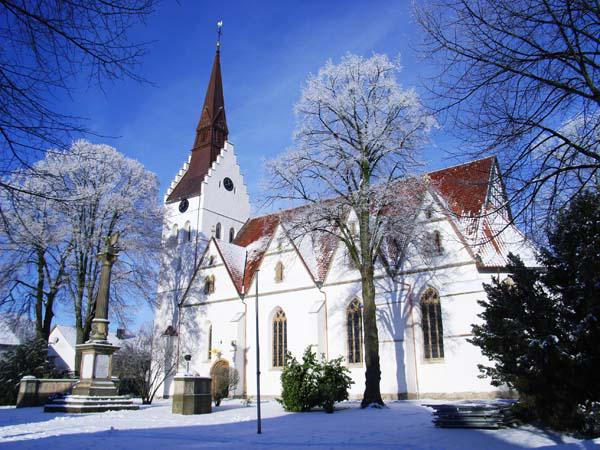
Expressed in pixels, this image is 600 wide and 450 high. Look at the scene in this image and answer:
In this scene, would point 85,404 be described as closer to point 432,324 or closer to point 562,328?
point 432,324

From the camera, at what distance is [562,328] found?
361 inches

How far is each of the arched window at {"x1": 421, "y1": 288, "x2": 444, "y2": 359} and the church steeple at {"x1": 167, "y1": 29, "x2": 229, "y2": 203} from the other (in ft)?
63.7

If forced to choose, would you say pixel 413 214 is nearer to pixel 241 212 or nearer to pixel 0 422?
pixel 0 422

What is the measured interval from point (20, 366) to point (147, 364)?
6267 millimetres

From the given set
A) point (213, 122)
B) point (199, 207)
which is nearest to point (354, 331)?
point (199, 207)

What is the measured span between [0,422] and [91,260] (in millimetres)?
12808

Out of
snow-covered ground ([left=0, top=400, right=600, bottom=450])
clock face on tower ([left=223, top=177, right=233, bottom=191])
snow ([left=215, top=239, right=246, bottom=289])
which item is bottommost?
snow-covered ground ([left=0, top=400, right=600, bottom=450])

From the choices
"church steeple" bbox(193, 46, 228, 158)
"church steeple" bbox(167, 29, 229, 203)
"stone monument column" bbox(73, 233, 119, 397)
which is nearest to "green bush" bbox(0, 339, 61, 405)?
"stone monument column" bbox(73, 233, 119, 397)

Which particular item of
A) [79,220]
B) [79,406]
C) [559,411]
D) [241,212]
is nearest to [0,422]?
[79,406]

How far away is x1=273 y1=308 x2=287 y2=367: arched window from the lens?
2809 centimetres

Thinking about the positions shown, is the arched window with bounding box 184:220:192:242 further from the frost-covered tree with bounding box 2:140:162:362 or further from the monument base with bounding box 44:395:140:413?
the monument base with bounding box 44:395:140:413

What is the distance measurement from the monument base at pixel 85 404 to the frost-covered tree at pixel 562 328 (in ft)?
47.8

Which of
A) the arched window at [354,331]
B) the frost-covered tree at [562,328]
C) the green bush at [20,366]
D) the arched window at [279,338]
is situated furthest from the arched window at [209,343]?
the frost-covered tree at [562,328]

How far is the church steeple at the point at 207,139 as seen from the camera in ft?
125
